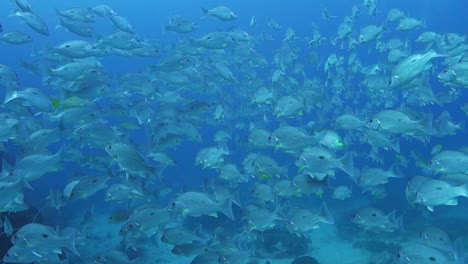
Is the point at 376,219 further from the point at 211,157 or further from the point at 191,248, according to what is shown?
the point at 211,157

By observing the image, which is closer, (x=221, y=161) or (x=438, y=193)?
(x=438, y=193)

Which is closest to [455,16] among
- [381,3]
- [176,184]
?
[381,3]

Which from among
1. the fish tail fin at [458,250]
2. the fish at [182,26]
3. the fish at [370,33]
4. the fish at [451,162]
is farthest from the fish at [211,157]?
the fish at [370,33]

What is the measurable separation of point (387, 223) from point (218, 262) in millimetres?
3011

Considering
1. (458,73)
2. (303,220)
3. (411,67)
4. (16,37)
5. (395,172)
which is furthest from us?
(16,37)

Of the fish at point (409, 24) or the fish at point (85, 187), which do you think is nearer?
the fish at point (85, 187)

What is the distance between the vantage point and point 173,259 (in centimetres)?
1173

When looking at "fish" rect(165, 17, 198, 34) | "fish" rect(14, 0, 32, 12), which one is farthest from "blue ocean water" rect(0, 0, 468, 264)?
"fish" rect(14, 0, 32, 12)

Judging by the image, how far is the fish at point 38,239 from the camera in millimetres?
5707

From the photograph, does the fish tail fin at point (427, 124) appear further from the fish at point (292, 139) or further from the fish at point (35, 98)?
the fish at point (35, 98)

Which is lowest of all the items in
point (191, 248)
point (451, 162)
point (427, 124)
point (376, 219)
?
point (191, 248)

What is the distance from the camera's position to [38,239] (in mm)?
5734

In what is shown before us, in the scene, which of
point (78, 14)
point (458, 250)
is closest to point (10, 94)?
point (78, 14)

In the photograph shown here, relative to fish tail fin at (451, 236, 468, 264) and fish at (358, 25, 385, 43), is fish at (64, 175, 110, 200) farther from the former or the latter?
fish at (358, 25, 385, 43)
